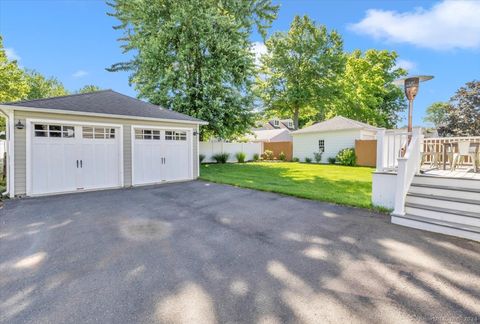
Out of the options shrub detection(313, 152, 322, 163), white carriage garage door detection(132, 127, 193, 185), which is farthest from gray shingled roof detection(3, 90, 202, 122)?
shrub detection(313, 152, 322, 163)

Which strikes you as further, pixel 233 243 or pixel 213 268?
pixel 233 243

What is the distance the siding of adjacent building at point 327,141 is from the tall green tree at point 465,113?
6202mm

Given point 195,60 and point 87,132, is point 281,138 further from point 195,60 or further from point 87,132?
point 87,132

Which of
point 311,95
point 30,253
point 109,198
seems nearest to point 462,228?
point 30,253

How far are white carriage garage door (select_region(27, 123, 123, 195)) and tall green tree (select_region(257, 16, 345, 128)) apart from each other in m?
18.6

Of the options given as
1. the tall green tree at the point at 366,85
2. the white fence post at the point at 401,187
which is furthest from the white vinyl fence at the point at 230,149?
the white fence post at the point at 401,187

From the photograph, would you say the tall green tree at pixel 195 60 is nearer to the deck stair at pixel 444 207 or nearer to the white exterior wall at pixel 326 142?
the white exterior wall at pixel 326 142

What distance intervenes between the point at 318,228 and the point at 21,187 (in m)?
8.69

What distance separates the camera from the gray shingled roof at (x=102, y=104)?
7.88m

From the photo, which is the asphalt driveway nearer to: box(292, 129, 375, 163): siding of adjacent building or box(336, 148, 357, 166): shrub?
box(336, 148, 357, 166): shrub

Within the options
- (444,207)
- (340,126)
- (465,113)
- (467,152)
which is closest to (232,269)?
(444,207)

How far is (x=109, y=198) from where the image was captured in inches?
290

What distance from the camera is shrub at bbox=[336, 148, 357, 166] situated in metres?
17.2

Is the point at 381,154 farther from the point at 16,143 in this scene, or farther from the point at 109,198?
the point at 16,143
